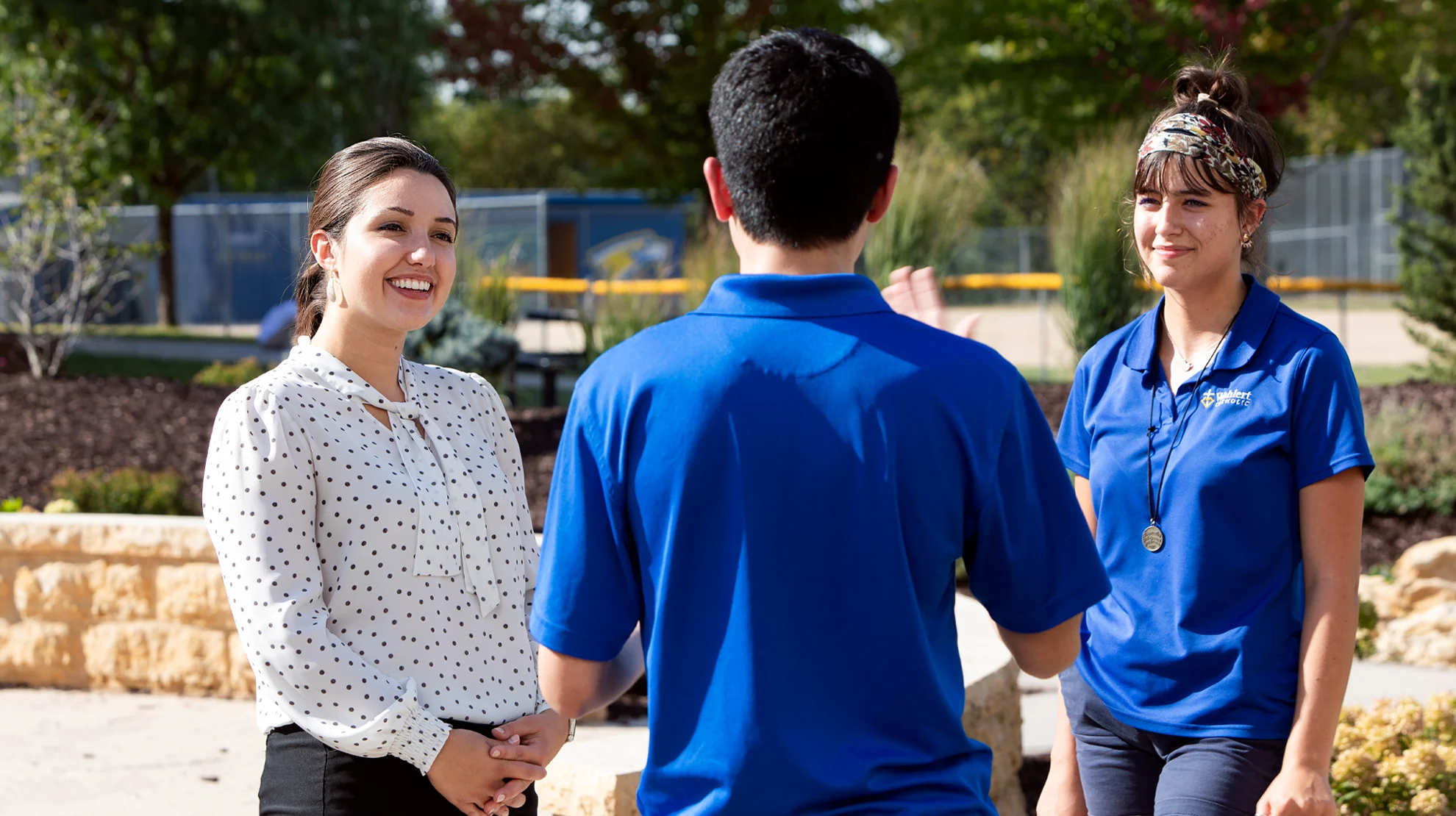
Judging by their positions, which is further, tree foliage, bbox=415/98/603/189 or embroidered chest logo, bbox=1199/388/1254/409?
tree foliage, bbox=415/98/603/189

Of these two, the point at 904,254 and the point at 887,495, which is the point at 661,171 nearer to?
the point at 904,254

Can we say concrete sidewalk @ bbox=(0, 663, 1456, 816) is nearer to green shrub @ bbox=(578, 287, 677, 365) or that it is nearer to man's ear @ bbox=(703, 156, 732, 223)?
man's ear @ bbox=(703, 156, 732, 223)

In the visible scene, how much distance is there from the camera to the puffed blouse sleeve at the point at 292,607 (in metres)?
2.33

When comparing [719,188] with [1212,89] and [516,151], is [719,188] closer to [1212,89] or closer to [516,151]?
[1212,89]

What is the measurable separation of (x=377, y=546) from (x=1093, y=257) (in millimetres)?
9092

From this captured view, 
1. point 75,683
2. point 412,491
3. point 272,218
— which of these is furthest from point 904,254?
point 272,218

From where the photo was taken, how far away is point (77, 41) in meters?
21.1

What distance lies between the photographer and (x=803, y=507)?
1.64 metres

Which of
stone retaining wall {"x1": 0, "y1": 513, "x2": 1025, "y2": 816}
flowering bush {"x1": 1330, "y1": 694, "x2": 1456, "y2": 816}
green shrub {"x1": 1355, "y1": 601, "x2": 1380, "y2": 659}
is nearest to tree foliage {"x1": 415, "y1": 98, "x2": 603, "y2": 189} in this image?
stone retaining wall {"x1": 0, "y1": 513, "x2": 1025, "y2": 816}

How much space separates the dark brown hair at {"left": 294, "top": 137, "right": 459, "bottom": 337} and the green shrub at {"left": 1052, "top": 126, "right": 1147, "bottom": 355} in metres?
8.39

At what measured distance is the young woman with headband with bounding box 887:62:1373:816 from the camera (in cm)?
235

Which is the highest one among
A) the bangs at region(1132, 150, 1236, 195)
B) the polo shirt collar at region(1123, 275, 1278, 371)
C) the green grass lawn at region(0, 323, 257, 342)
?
the bangs at region(1132, 150, 1236, 195)

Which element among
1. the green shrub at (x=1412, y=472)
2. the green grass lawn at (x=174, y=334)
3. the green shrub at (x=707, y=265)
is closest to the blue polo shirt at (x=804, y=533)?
the green shrub at (x=707, y=265)

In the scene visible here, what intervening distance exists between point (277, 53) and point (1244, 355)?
22.0m
